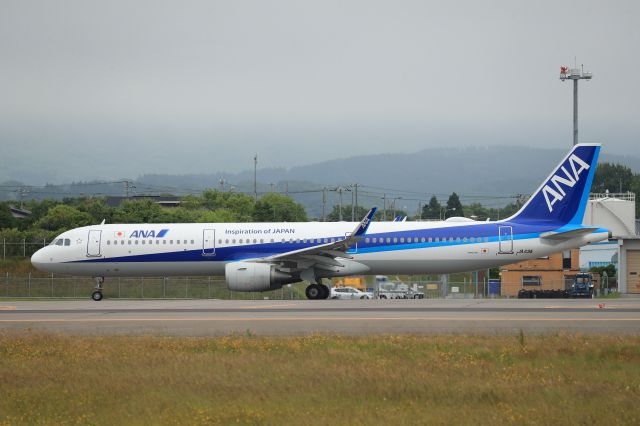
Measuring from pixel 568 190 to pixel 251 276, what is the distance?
12821 millimetres

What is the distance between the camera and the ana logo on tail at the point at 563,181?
36219 mm

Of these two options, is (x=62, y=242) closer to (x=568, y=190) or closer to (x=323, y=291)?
(x=323, y=291)

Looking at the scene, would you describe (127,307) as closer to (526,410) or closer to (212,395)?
(212,395)

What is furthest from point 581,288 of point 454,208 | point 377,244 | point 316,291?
point 454,208

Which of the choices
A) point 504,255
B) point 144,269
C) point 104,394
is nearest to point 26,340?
point 104,394

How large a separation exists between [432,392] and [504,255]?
79.8ft

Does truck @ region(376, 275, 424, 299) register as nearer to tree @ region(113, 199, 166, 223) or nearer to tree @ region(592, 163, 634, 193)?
tree @ region(113, 199, 166, 223)

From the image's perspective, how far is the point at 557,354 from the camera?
1589 centimetres

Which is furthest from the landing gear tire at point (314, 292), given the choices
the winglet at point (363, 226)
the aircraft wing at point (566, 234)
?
the aircraft wing at point (566, 234)

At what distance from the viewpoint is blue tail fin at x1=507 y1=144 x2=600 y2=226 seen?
36188 mm

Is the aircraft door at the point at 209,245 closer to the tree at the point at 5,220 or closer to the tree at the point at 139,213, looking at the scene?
the tree at the point at 139,213

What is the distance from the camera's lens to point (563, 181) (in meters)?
36.4

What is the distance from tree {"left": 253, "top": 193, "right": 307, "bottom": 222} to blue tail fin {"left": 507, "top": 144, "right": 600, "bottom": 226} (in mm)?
60369

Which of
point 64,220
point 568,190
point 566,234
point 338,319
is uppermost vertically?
point 64,220
